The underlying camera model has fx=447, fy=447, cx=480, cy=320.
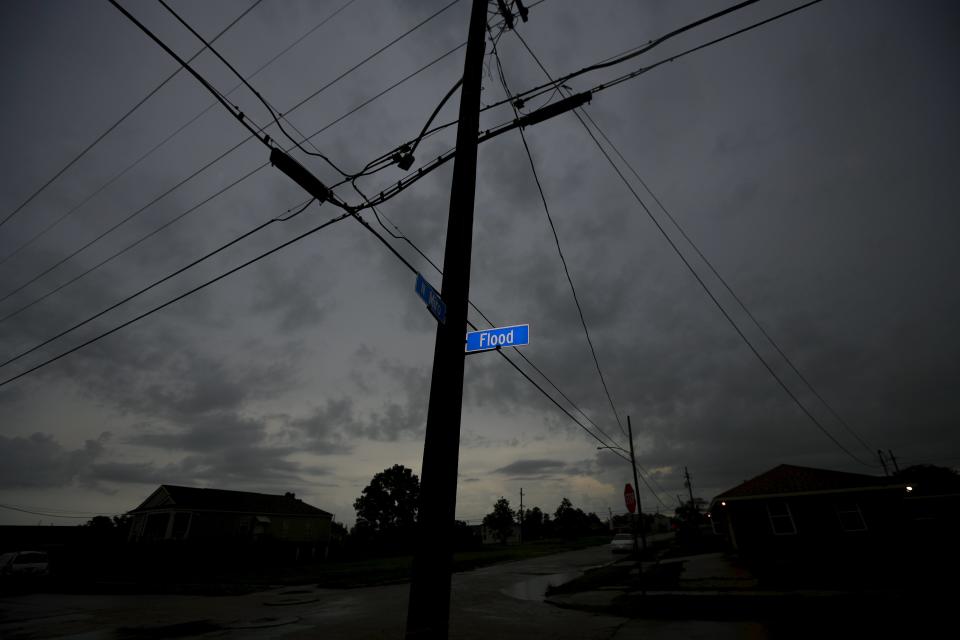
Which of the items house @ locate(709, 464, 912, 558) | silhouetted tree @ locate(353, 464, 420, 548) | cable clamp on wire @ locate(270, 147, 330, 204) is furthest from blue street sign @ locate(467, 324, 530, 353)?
silhouetted tree @ locate(353, 464, 420, 548)

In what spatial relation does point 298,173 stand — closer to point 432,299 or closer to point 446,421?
point 432,299

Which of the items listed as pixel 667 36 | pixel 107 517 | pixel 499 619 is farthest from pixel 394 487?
pixel 667 36

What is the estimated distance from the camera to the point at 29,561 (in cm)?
2386

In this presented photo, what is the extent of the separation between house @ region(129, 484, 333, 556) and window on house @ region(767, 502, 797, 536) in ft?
104

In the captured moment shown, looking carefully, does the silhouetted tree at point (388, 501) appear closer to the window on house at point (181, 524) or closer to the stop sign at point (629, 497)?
the window on house at point (181, 524)

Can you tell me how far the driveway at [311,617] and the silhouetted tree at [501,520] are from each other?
7527 centimetres

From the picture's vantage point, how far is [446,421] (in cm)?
437

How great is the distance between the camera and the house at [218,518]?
37750mm

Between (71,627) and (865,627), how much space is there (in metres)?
18.9

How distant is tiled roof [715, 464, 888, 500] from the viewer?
21.2 meters

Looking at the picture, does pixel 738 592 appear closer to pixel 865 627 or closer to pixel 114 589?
pixel 865 627

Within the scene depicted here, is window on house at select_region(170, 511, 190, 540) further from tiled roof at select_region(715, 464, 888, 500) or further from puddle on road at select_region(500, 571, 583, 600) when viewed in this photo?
tiled roof at select_region(715, 464, 888, 500)

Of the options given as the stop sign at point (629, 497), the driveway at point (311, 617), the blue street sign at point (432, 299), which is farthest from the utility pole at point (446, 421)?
the stop sign at point (629, 497)

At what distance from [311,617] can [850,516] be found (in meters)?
23.6
